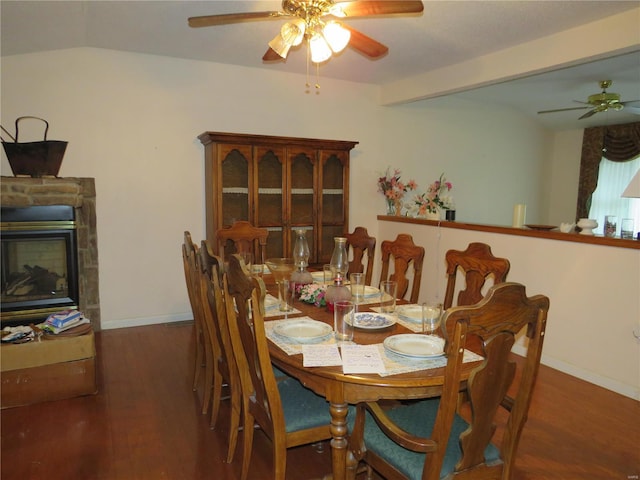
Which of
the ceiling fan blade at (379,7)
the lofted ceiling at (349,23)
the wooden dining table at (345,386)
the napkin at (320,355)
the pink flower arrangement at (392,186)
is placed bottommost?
the wooden dining table at (345,386)

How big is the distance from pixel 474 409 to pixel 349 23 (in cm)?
283

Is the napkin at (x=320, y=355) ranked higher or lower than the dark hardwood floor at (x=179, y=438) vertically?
higher

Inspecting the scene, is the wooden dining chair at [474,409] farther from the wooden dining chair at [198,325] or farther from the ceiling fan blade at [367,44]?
the ceiling fan blade at [367,44]

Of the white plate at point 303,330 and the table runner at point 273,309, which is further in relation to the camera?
the table runner at point 273,309

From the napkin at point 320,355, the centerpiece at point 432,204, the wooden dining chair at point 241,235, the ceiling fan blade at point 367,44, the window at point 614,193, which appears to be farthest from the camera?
the window at point 614,193

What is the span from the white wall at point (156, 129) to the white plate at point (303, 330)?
270 cm

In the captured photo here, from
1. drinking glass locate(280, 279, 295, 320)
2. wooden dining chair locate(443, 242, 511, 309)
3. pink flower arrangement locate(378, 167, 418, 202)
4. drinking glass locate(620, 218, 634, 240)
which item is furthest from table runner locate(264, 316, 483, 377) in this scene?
pink flower arrangement locate(378, 167, 418, 202)

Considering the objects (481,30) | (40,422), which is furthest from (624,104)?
(40,422)

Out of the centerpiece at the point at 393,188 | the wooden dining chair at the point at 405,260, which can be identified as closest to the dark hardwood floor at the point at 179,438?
the wooden dining chair at the point at 405,260

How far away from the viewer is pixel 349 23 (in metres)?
3.24

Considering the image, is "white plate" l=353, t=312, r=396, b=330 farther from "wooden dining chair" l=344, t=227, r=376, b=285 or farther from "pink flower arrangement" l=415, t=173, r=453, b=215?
"pink flower arrangement" l=415, t=173, r=453, b=215

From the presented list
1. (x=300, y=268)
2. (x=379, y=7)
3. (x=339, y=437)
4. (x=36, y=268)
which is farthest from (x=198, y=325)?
(x=379, y=7)

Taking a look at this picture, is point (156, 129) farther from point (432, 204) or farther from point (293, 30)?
point (432, 204)

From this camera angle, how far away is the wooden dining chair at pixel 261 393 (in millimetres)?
1623
